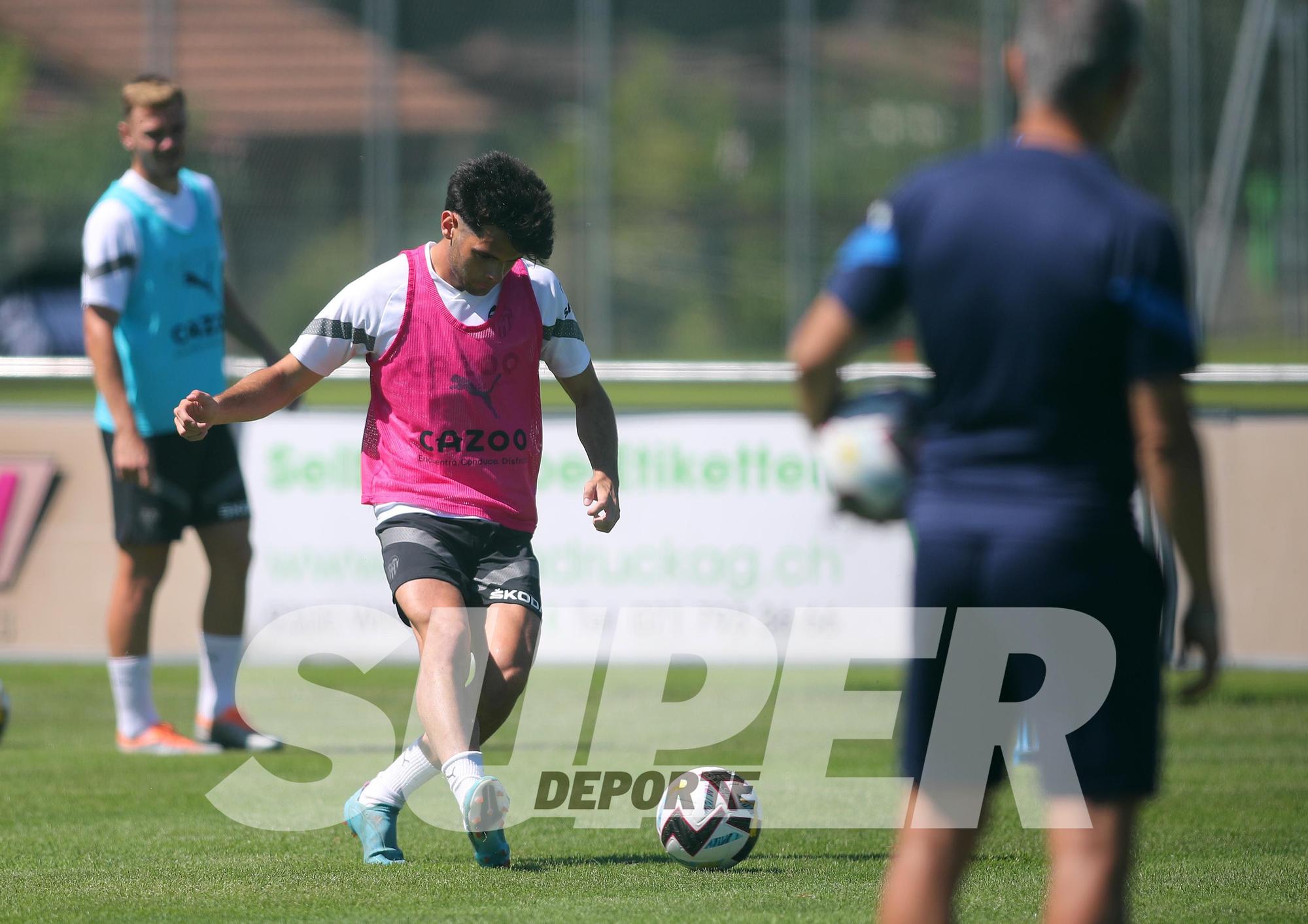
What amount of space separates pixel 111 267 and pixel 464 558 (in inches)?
122

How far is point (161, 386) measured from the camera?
7.86 meters

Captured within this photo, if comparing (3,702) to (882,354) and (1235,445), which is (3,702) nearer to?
(1235,445)

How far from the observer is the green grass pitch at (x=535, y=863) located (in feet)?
15.9

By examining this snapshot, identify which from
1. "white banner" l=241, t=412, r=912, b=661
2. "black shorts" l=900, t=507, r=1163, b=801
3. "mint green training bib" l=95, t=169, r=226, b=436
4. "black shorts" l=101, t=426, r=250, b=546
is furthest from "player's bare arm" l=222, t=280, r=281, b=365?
"black shorts" l=900, t=507, r=1163, b=801

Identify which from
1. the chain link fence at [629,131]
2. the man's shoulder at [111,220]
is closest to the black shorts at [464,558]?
the man's shoulder at [111,220]

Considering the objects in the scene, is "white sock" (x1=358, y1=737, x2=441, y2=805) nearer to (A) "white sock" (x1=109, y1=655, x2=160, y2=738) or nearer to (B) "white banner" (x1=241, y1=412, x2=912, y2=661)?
(A) "white sock" (x1=109, y1=655, x2=160, y2=738)

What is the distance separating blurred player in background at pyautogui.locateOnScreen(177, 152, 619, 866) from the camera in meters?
5.18

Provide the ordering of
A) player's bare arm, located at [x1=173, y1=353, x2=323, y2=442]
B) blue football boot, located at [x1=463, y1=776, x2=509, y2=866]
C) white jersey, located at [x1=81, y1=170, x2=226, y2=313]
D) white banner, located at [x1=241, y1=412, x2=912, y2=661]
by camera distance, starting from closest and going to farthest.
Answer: blue football boot, located at [x1=463, y1=776, x2=509, y2=866] < player's bare arm, located at [x1=173, y1=353, x2=323, y2=442] < white jersey, located at [x1=81, y1=170, x2=226, y2=313] < white banner, located at [x1=241, y1=412, x2=912, y2=661]

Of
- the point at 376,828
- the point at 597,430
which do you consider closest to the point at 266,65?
the point at 597,430

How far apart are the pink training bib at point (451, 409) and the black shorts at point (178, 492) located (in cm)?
258

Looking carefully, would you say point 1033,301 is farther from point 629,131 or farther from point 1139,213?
point 629,131

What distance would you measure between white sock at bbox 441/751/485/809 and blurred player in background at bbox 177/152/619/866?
0.22 meters

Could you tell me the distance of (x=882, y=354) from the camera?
65.6 feet

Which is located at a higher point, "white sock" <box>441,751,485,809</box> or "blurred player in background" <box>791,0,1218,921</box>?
"blurred player in background" <box>791,0,1218,921</box>
